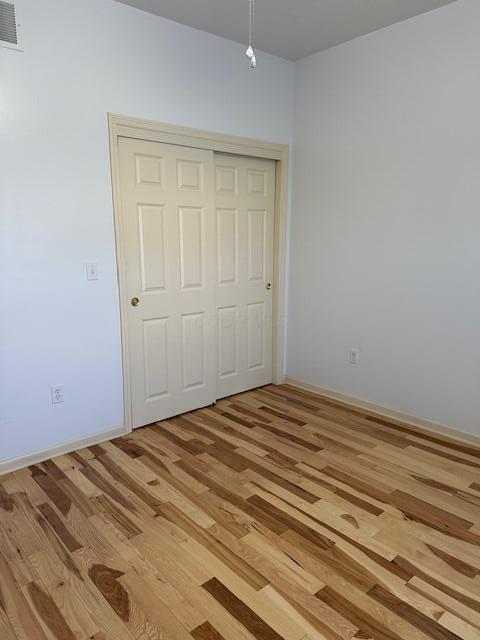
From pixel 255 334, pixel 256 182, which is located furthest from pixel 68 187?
pixel 255 334

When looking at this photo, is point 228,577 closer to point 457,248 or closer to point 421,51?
point 457,248

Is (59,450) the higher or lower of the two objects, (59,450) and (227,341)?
the lower

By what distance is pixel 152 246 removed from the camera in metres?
3.12

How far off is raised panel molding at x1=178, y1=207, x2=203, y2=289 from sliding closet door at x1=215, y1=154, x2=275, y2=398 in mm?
230

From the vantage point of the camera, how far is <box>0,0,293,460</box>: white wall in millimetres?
2482

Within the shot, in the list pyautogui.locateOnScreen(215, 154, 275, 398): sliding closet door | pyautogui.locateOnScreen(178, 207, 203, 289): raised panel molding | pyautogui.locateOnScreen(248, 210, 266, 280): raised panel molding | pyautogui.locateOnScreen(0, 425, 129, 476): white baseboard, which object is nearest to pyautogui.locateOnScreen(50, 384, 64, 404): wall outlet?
pyautogui.locateOnScreen(0, 425, 129, 476): white baseboard

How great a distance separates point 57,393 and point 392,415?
2.44 m

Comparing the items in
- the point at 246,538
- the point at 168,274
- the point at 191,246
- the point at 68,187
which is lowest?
the point at 246,538

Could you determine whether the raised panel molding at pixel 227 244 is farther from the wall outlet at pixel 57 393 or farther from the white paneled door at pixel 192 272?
the wall outlet at pixel 57 393

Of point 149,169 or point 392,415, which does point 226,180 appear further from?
point 392,415

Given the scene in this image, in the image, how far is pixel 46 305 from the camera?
8.77 feet

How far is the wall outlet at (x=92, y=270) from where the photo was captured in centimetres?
282

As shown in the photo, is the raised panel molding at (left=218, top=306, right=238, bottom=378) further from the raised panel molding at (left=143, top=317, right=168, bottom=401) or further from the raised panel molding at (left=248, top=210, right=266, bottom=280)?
the raised panel molding at (left=143, top=317, right=168, bottom=401)

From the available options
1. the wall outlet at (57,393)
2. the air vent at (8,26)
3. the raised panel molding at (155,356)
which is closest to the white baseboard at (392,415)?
the raised panel molding at (155,356)
